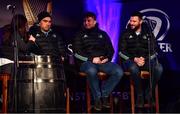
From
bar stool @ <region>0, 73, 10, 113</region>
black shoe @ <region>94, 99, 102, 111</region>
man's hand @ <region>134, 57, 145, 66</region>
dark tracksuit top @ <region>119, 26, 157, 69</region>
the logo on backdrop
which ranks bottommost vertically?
black shoe @ <region>94, 99, 102, 111</region>

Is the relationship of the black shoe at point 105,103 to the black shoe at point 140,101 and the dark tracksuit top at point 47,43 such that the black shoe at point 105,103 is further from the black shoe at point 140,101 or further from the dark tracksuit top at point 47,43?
the dark tracksuit top at point 47,43

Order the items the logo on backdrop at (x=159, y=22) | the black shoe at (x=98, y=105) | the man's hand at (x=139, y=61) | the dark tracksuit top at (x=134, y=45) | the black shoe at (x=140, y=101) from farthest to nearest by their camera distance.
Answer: the logo on backdrop at (x=159, y=22), the dark tracksuit top at (x=134, y=45), the man's hand at (x=139, y=61), the black shoe at (x=140, y=101), the black shoe at (x=98, y=105)

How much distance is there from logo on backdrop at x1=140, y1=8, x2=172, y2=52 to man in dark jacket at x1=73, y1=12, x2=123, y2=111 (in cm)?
117

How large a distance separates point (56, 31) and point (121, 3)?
1396 millimetres

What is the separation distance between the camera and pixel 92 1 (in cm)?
832

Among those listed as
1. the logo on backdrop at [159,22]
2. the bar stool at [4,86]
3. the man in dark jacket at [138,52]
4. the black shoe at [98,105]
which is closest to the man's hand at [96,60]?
the man in dark jacket at [138,52]

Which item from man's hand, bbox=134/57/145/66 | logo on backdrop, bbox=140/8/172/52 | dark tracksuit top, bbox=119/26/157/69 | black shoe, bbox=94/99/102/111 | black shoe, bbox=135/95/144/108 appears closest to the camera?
black shoe, bbox=94/99/102/111

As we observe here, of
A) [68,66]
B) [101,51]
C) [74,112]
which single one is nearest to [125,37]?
[101,51]

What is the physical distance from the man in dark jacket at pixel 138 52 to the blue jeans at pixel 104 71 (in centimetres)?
24

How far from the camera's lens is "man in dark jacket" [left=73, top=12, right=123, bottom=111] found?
7000mm

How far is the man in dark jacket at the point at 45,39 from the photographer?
23.5 feet

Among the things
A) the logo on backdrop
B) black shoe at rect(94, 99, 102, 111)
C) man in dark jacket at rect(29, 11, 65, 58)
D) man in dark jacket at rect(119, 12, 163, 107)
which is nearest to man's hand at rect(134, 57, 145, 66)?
man in dark jacket at rect(119, 12, 163, 107)

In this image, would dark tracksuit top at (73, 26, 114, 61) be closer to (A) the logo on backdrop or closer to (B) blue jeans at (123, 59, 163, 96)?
(B) blue jeans at (123, 59, 163, 96)

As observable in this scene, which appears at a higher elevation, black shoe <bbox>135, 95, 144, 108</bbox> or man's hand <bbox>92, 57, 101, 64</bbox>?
man's hand <bbox>92, 57, 101, 64</bbox>
